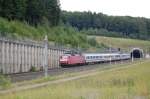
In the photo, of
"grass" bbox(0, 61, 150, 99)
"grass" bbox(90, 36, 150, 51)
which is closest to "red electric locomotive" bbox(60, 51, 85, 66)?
"grass" bbox(0, 61, 150, 99)

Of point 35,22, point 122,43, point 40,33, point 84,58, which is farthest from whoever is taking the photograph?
point 122,43

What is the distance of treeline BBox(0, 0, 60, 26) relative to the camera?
83600 millimetres

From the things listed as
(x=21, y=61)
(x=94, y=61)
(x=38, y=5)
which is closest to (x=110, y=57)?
(x=94, y=61)

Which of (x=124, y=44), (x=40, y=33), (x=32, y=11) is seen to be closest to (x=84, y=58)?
(x=40, y=33)

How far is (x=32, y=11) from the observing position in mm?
97625

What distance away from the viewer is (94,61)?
294 ft

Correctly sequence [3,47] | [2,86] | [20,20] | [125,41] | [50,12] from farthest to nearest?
[125,41]
[50,12]
[20,20]
[3,47]
[2,86]

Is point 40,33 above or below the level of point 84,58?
above

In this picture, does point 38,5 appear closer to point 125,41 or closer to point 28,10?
point 28,10

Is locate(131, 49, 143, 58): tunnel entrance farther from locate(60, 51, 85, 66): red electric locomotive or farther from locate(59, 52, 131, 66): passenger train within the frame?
locate(60, 51, 85, 66): red electric locomotive

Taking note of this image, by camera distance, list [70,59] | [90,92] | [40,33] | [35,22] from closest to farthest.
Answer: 1. [90,92]
2. [70,59]
3. [40,33]
4. [35,22]

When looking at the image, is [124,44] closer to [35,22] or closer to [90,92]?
[35,22]

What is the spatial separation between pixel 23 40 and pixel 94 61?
2670cm

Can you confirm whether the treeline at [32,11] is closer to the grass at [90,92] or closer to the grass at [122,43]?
the grass at [122,43]
